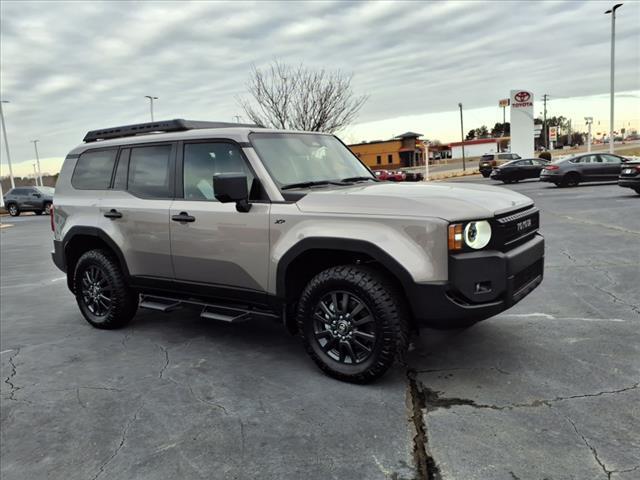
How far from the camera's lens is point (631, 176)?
1594 centimetres

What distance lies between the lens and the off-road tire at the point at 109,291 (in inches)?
212

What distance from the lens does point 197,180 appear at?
4.72m

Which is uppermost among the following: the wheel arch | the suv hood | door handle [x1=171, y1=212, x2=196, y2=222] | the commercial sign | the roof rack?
the commercial sign

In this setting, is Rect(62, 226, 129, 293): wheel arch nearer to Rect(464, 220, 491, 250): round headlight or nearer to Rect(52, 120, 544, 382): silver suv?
Rect(52, 120, 544, 382): silver suv

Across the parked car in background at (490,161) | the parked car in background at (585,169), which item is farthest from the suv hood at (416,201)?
the parked car in background at (490,161)

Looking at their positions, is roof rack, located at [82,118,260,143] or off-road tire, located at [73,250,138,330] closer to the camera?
roof rack, located at [82,118,260,143]

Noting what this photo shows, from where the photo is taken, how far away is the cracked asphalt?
292 cm

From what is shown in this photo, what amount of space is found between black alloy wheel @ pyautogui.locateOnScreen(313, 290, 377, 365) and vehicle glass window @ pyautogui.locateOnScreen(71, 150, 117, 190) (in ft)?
9.27

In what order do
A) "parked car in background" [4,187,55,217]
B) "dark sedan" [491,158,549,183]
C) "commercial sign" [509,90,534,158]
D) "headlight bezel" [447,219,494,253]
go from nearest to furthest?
"headlight bezel" [447,219,494,253], "parked car in background" [4,187,55,217], "dark sedan" [491,158,549,183], "commercial sign" [509,90,534,158]

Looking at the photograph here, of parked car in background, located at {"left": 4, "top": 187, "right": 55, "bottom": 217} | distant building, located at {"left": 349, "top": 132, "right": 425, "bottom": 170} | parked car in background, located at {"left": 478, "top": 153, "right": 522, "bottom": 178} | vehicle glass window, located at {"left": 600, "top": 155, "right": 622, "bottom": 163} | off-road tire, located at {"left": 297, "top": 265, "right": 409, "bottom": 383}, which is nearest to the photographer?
off-road tire, located at {"left": 297, "top": 265, "right": 409, "bottom": 383}

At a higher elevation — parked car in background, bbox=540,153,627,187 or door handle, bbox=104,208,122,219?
door handle, bbox=104,208,122,219

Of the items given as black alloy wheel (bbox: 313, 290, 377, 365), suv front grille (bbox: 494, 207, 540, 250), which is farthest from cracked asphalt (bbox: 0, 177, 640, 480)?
suv front grille (bbox: 494, 207, 540, 250)

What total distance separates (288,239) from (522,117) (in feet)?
142

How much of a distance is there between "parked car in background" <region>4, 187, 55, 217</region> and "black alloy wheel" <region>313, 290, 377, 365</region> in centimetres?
2777
